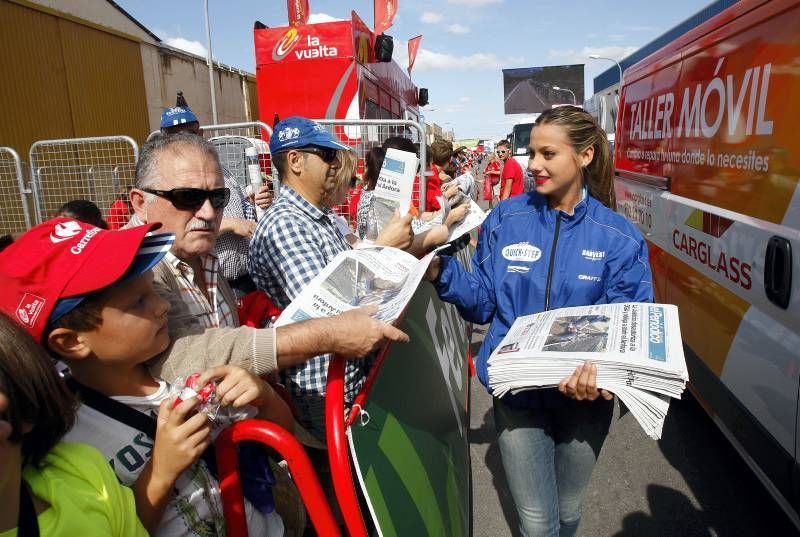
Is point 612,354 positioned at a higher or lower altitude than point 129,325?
lower

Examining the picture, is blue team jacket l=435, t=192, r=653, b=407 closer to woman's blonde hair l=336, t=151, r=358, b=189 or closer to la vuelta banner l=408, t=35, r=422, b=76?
woman's blonde hair l=336, t=151, r=358, b=189

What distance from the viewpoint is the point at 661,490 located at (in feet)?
10.0

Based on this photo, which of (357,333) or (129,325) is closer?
(129,325)

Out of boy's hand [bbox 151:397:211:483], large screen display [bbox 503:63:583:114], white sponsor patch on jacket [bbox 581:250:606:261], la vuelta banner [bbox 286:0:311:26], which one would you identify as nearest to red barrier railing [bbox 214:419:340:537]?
boy's hand [bbox 151:397:211:483]

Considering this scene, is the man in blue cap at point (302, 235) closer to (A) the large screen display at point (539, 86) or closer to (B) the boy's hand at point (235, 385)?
(B) the boy's hand at point (235, 385)

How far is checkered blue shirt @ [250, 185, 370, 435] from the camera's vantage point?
75.0 inches

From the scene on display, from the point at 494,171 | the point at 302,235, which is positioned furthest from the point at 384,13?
the point at 302,235

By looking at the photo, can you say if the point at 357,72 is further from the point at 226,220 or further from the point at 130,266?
the point at 130,266

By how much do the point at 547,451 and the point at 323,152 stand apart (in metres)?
1.49

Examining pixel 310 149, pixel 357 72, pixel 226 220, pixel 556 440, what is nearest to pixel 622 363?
pixel 556 440

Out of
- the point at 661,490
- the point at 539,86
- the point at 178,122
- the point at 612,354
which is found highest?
the point at 539,86

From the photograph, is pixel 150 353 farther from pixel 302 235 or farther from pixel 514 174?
pixel 514 174

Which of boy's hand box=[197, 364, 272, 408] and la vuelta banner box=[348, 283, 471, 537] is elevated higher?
boy's hand box=[197, 364, 272, 408]

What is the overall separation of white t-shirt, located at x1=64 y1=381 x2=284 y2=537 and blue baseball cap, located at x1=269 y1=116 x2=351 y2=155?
1207mm
